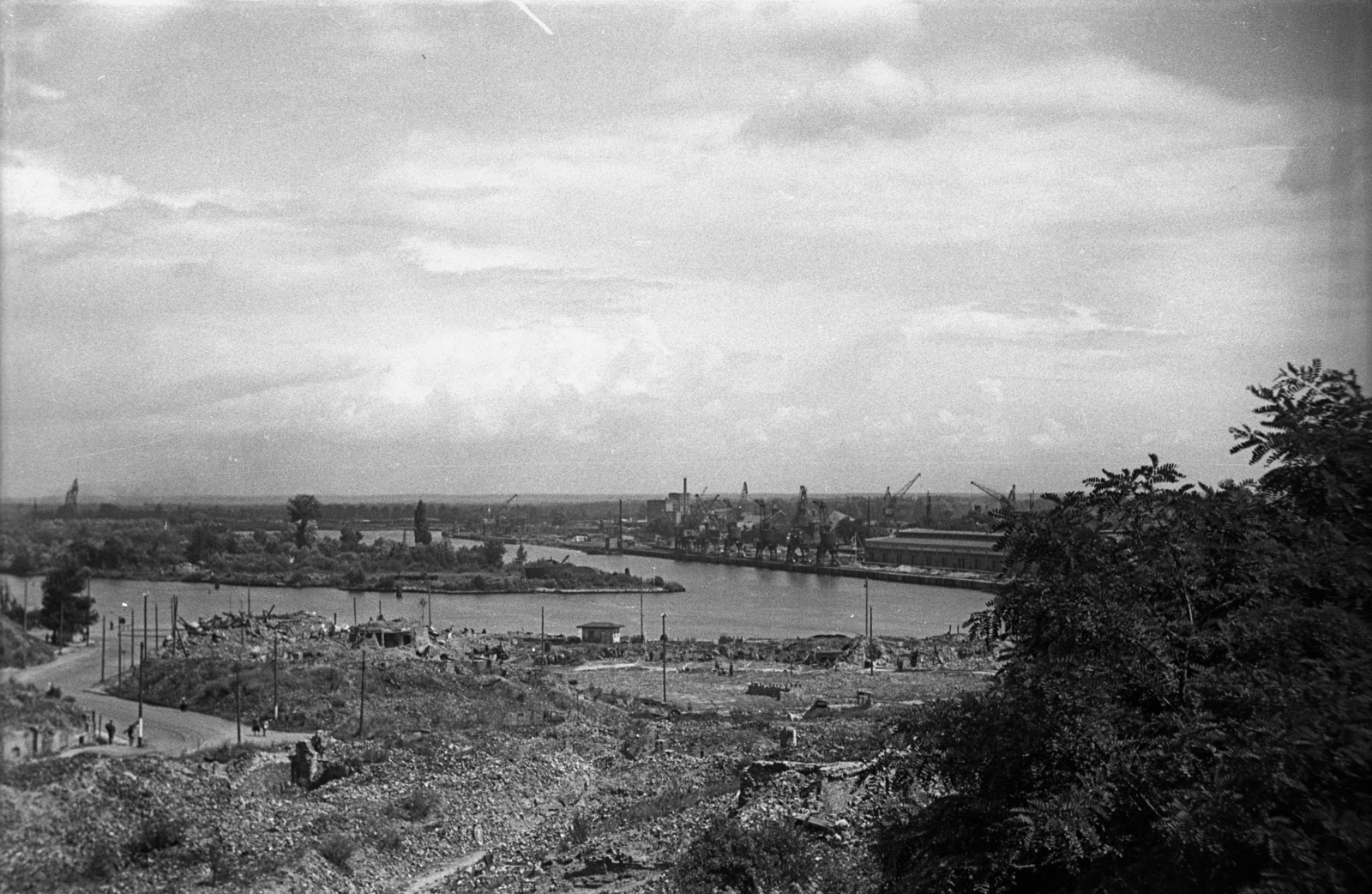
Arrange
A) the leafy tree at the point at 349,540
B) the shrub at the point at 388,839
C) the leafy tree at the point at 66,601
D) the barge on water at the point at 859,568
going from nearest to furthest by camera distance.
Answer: the shrub at the point at 388,839 → the leafy tree at the point at 66,601 → the barge on water at the point at 859,568 → the leafy tree at the point at 349,540

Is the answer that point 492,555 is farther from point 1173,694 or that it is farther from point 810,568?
point 1173,694

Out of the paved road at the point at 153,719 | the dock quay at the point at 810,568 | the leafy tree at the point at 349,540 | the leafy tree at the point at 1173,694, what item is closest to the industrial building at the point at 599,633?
the dock quay at the point at 810,568

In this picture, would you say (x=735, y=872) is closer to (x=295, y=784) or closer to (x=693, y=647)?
(x=295, y=784)

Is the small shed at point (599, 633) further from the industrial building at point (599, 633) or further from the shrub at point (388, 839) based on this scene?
the shrub at point (388, 839)

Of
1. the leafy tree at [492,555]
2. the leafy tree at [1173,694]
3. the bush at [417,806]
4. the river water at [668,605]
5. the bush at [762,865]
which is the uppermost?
the leafy tree at [1173,694]

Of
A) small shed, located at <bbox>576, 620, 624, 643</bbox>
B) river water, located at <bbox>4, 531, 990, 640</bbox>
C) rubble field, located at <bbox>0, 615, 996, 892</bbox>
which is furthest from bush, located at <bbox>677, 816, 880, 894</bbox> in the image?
river water, located at <bbox>4, 531, 990, 640</bbox>

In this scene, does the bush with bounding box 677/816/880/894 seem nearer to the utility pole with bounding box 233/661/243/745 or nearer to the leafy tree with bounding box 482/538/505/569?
the utility pole with bounding box 233/661/243/745
